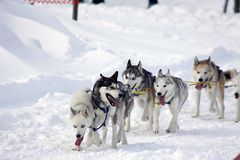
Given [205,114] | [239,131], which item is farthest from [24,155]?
[205,114]

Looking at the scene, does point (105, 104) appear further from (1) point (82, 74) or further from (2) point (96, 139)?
(1) point (82, 74)

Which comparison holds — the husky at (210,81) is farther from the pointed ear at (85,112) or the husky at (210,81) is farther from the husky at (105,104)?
the pointed ear at (85,112)

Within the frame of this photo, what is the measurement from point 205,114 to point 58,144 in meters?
3.16

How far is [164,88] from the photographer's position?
7.10 meters

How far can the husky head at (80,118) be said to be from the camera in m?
5.93

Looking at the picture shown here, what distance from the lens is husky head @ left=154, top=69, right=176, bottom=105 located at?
710cm

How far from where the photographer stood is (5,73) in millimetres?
9320

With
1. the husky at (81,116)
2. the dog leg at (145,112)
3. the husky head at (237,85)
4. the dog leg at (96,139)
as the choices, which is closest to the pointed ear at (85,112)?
the husky at (81,116)

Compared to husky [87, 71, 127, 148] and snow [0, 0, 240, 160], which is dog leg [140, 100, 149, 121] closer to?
snow [0, 0, 240, 160]

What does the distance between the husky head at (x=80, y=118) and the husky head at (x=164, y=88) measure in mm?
1442

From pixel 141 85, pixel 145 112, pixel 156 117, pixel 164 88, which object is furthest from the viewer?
pixel 145 112

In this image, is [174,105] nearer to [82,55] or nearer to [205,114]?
[205,114]

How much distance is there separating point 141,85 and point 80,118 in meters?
1.79

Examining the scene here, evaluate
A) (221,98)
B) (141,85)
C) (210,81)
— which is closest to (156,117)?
(141,85)
